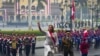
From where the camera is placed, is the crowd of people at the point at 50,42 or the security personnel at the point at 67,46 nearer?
the crowd of people at the point at 50,42

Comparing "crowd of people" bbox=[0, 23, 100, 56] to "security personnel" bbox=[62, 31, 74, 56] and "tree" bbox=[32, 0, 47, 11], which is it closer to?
"security personnel" bbox=[62, 31, 74, 56]

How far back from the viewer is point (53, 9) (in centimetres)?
8794

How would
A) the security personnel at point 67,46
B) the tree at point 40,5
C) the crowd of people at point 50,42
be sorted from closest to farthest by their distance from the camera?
the crowd of people at point 50,42
the security personnel at point 67,46
the tree at point 40,5

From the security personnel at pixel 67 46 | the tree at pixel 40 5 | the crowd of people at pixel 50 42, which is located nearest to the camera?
the crowd of people at pixel 50 42

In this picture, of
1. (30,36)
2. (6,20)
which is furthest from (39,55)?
(6,20)

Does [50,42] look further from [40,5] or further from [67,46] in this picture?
[40,5]

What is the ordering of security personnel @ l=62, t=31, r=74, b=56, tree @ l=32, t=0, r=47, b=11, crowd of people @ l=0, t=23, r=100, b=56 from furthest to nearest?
tree @ l=32, t=0, r=47, b=11 < security personnel @ l=62, t=31, r=74, b=56 < crowd of people @ l=0, t=23, r=100, b=56

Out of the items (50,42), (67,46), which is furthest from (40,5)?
(50,42)

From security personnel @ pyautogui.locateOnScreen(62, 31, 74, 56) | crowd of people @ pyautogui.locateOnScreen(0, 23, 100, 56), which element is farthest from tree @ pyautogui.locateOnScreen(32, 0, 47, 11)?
security personnel @ pyautogui.locateOnScreen(62, 31, 74, 56)

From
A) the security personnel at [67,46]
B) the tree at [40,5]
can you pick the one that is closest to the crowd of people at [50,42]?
the security personnel at [67,46]

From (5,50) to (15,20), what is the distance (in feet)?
203

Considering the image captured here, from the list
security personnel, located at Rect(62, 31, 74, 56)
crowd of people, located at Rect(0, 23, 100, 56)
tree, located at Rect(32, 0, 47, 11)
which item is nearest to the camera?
crowd of people, located at Rect(0, 23, 100, 56)

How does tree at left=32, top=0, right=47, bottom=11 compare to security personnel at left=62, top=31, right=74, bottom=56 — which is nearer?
security personnel at left=62, top=31, right=74, bottom=56

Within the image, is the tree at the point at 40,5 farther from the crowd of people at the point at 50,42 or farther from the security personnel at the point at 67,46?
the security personnel at the point at 67,46
